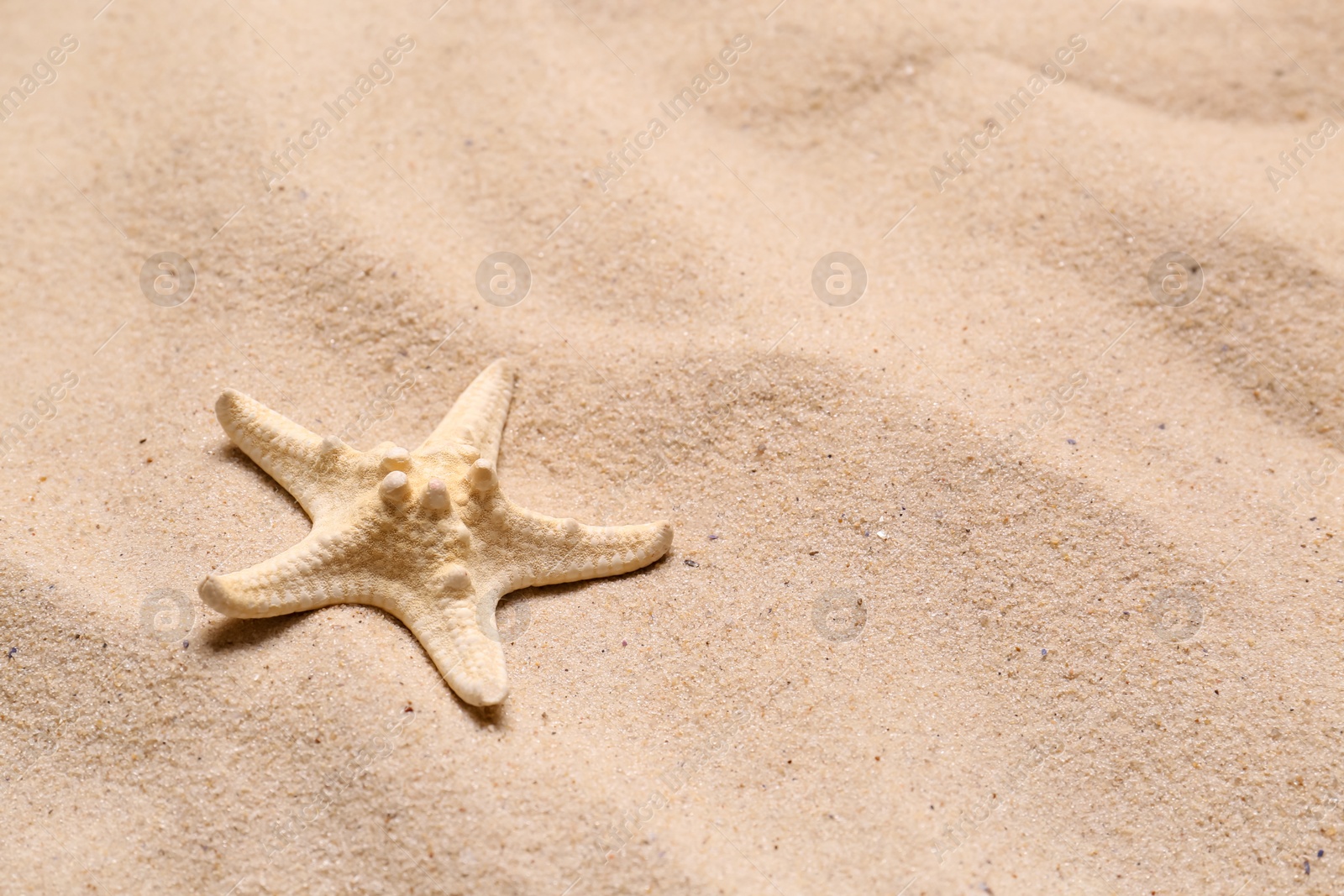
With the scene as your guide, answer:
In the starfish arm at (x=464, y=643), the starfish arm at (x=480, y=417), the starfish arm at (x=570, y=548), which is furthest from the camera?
the starfish arm at (x=480, y=417)

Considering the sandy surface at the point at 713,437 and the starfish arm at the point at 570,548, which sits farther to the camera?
the starfish arm at the point at 570,548

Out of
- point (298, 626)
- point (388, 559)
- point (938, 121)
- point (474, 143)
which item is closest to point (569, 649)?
point (388, 559)

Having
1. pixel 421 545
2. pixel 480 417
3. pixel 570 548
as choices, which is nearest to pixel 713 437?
pixel 570 548

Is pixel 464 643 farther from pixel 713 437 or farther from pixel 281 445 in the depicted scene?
pixel 713 437

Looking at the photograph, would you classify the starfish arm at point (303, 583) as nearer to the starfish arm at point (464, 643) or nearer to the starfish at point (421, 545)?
the starfish at point (421, 545)

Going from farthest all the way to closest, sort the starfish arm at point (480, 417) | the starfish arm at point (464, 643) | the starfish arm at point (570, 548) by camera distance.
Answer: the starfish arm at point (480, 417) < the starfish arm at point (570, 548) < the starfish arm at point (464, 643)

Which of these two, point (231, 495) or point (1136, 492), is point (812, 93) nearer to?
point (1136, 492)


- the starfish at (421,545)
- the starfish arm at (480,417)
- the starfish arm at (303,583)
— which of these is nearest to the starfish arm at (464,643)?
the starfish at (421,545)
